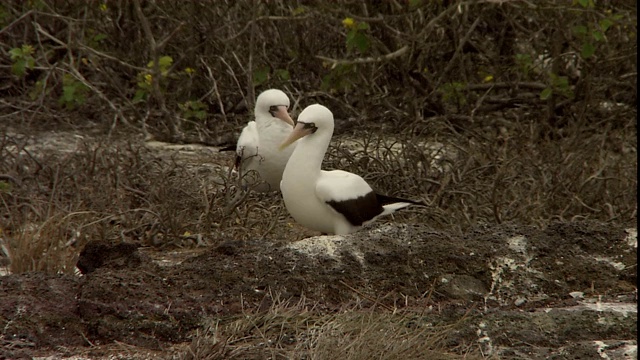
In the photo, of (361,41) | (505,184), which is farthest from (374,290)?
(361,41)

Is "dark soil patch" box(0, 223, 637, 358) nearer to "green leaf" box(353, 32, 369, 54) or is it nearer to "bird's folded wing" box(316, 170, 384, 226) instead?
"bird's folded wing" box(316, 170, 384, 226)

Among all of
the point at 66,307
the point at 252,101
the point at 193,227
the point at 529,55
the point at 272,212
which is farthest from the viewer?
the point at 529,55

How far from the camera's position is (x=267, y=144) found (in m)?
5.58

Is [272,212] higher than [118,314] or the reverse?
the reverse

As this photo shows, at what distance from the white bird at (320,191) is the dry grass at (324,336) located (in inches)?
44.7

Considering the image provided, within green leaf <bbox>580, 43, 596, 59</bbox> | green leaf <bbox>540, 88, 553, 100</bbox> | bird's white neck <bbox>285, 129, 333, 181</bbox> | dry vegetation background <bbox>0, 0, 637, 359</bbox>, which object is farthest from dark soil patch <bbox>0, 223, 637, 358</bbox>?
green leaf <bbox>540, 88, 553, 100</bbox>

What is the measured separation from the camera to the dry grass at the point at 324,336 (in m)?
3.02

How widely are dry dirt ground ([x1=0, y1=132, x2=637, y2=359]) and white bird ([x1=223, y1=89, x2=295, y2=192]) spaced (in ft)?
5.26

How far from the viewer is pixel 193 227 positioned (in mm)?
4902

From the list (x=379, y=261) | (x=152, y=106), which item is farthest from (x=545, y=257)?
(x=152, y=106)

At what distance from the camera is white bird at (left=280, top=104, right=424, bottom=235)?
15.0 feet

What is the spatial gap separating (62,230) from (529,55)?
13.9 ft

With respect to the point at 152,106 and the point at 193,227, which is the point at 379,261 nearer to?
the point at 193,227

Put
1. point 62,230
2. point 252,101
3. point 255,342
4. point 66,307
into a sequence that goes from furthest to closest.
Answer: point 252,101 → point 62,230 → point 66,307 → point 255,342
